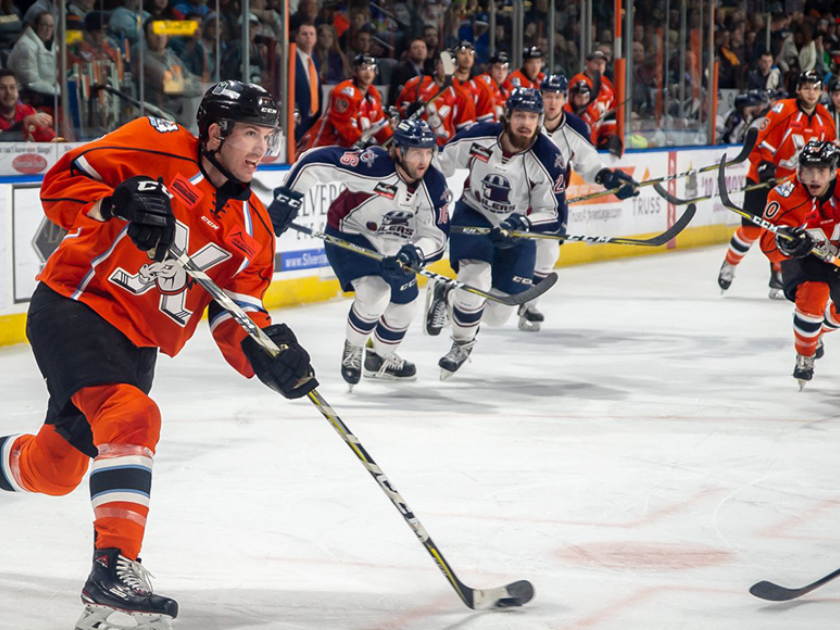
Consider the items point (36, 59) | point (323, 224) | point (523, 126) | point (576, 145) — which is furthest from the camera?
point (323, 224)

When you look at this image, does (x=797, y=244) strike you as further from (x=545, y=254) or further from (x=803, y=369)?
(x=545, y=254)

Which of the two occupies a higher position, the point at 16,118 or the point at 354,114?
the point at 16,118

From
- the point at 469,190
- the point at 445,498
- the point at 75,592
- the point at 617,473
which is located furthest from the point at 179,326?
the point at 469,190

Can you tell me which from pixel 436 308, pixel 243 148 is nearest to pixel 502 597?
pixel 243 148

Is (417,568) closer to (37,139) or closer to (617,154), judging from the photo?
(37,139)

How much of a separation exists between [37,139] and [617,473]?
337 centimetres

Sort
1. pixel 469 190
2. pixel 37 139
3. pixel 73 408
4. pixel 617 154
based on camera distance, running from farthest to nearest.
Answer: pixel 617 154
pixel 37 139
pixel 469 190
pixel 73 408

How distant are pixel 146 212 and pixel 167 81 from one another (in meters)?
4.41

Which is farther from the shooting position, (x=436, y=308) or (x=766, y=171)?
(x=766, y=171)

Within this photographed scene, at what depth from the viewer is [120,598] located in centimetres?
204

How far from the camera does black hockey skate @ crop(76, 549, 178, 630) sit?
2049 mm

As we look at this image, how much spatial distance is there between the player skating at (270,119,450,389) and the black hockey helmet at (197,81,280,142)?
7.02 feet

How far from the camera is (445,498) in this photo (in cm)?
324

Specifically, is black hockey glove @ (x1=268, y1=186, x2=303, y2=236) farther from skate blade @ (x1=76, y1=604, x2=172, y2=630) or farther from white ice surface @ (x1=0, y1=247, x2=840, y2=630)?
skate blade @ (x1=76, y1=604, x2=172, y2=630)
